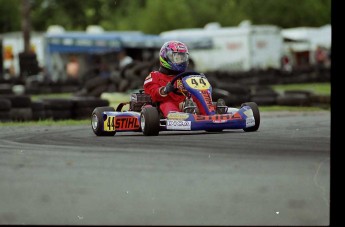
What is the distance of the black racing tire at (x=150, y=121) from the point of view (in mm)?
8312

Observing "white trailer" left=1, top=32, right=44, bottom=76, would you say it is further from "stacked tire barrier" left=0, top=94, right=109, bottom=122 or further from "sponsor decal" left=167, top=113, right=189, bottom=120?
"sponsor decal" left=167, top=113, right=189, bottom=120

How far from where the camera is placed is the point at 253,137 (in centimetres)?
778

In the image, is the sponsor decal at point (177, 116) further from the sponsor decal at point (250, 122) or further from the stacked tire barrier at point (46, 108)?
the stacked tire barrier at point (46, 108)

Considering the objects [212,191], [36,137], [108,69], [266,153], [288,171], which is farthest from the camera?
[108,69]

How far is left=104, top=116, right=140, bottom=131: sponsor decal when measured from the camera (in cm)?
865

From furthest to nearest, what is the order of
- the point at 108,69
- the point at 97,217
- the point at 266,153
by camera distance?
the point at 108,69
the point at 266,153
the point at 97,217

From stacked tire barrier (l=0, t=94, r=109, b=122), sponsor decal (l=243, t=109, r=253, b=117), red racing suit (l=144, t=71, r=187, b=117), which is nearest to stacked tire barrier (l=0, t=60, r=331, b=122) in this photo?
stacked tire barrier (l=0, t=94, r=109, b=122)

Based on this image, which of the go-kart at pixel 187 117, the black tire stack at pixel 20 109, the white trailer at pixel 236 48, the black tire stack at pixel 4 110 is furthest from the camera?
the white trailer at pixel 236 48

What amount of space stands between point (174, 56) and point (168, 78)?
319 millimetres

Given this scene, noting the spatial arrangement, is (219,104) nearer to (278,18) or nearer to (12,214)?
(12,214)

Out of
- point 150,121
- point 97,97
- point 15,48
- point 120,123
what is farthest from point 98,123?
point 15,48

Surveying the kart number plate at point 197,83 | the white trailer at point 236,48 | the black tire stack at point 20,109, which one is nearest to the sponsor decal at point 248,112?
the kart number plate at point 197,83

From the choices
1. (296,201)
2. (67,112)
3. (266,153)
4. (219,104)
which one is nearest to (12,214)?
(296,201)

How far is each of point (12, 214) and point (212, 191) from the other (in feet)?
3.32
